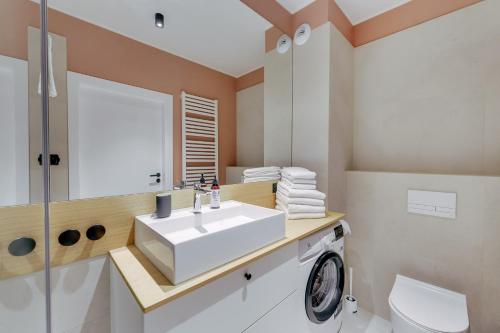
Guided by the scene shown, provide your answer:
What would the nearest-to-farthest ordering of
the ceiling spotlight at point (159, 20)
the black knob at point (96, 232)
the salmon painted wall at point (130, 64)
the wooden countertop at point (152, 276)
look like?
the wooden countertop at point (152, 276) < the salmon painted wall at point (130, 64) < the black knob at point (96, 232) < the ceiling spotlight at point (159, 20)

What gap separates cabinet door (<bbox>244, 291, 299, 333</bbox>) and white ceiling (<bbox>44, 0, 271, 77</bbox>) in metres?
1.50

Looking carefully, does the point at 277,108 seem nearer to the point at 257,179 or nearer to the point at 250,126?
the point at 250,126

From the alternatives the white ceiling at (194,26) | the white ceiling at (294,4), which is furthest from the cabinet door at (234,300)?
the white ceiling at (294,4)

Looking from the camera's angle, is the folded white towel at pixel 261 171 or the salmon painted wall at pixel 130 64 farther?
the folded white towel at pixel 261 171

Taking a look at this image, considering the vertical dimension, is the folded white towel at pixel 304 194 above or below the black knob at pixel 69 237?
above

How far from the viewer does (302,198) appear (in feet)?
5.10

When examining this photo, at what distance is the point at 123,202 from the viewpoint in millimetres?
1014

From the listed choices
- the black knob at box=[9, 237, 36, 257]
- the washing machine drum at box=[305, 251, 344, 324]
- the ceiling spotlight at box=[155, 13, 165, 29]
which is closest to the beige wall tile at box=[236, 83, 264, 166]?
the ceiling spotlight at box=[155, 13, 165, 29]

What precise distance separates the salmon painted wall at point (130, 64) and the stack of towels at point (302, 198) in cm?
48

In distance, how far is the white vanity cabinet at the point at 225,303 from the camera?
0.71 m

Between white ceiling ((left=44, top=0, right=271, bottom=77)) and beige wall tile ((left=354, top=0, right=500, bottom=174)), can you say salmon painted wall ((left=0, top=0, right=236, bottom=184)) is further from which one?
beige wall tile ((left=354, top=0, right=500, bottom=174))

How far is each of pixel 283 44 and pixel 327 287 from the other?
6.80 ft

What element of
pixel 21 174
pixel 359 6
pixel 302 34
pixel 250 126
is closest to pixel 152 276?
pixel 21 174

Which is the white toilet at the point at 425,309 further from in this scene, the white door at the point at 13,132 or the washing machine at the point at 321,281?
the white door at the point at 13,132
